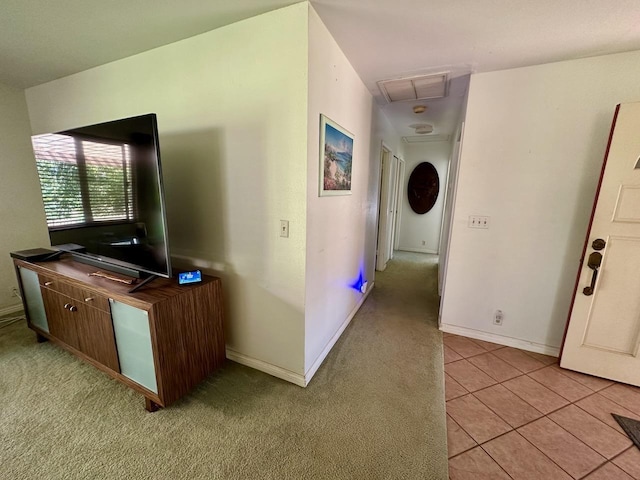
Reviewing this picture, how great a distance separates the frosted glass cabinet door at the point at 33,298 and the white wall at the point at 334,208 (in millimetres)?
2171

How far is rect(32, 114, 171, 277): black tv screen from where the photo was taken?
152 centimetres

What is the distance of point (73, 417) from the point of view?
1.49 m

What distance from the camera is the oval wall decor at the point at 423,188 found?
532cm

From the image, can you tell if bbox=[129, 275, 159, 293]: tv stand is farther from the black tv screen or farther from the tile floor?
the tile floor

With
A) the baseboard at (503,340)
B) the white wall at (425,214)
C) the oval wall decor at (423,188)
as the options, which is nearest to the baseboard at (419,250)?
the white wall at (425,214)

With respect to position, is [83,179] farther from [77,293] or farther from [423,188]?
[423,188]

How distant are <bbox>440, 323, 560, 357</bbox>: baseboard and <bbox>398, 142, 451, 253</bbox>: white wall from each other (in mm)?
3291

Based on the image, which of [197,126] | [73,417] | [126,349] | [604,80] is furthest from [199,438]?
[604,80]

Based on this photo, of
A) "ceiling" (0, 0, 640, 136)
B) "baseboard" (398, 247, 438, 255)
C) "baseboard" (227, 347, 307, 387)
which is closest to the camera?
"ceiling" (0, 0, 640, 136)

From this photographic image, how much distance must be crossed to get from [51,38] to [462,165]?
10.7 ft

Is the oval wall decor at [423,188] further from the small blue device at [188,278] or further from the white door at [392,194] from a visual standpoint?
the small blue device at [188,278]

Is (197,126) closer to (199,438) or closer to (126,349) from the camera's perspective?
(126,349)

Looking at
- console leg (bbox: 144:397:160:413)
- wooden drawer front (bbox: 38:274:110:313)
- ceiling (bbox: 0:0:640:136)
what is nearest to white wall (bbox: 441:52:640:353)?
ceiling (bbox: 0:0:640:136)

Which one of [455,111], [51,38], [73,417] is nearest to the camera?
[73,417]
